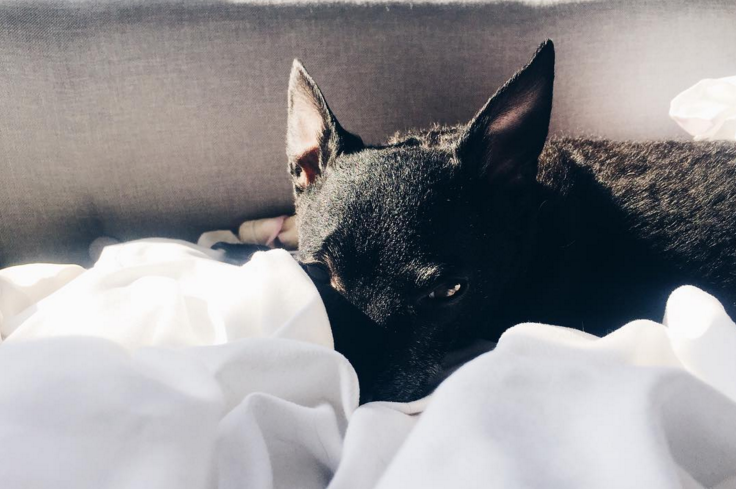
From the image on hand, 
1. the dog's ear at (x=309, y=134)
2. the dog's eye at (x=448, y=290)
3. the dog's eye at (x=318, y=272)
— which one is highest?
the dog's ear at (x=309, y=134)

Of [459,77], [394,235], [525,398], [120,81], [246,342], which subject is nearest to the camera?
[525,398]

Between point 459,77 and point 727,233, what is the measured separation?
91 cm

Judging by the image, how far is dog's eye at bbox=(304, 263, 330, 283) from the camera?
1210 mm

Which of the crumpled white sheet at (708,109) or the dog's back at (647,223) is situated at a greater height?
the crumpled white sheet at (708,109)

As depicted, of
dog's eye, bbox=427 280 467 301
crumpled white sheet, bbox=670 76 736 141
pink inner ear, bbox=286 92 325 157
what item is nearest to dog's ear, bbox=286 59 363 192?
pink inner ear, bbox=286 92 325 157

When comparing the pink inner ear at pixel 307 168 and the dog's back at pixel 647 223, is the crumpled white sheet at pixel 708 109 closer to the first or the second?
the dog's back at pixel 647 223

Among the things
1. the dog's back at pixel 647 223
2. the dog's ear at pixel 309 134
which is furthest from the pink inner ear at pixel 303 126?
the dog's back at pixel 647 223

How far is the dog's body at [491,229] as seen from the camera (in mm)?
1108

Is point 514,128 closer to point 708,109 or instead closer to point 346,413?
point 346,413

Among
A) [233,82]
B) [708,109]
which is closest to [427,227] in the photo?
[233,82]

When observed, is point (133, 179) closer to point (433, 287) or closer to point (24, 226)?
point (24, 226)

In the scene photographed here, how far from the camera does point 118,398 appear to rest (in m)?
0.78

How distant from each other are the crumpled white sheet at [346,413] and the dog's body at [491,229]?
0.16m

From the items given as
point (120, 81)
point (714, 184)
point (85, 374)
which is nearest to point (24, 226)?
point (120, 81)
